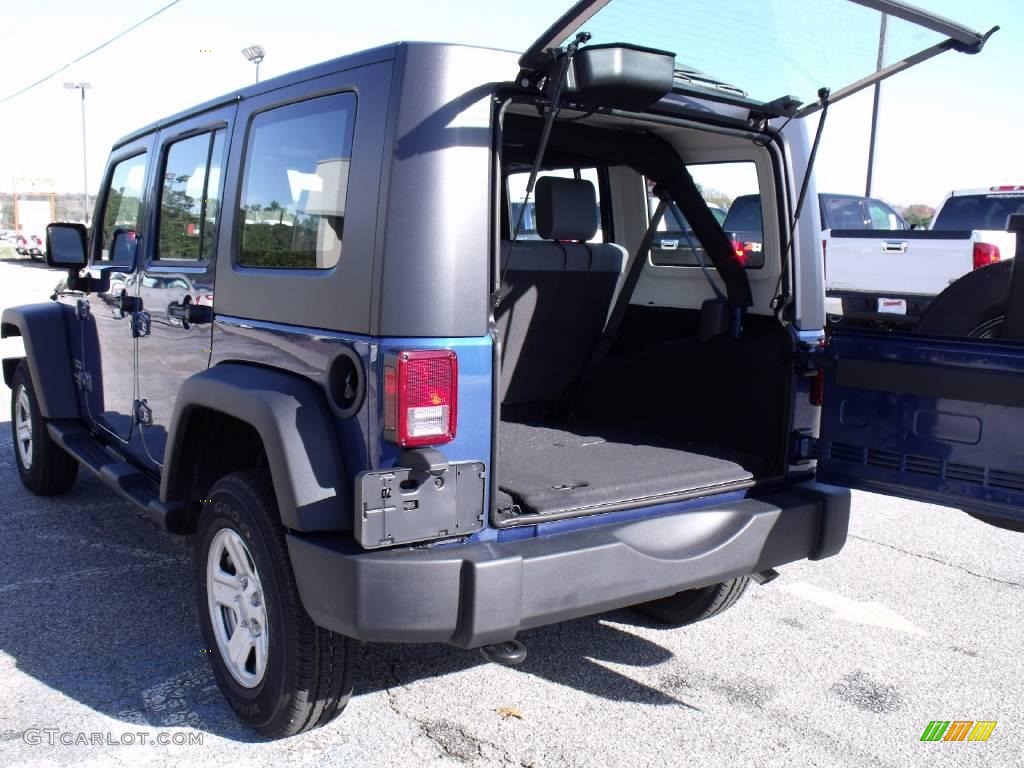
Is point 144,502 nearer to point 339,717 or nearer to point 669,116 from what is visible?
point 339,717

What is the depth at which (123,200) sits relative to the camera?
15.5ft

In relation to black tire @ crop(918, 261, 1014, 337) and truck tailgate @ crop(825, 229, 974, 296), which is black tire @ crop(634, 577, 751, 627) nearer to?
black tire @ crop(918, 261, 1014, 337)

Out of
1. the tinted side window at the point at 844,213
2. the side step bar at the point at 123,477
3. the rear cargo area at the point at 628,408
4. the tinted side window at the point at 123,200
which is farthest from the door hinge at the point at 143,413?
the tinted side window at the point at 844,213

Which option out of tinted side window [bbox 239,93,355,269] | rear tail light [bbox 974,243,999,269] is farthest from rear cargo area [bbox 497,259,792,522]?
rear tail light [bbox 974,243,999,269]

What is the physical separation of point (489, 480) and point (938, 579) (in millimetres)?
2960

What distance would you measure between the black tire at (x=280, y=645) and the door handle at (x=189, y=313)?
715 mm

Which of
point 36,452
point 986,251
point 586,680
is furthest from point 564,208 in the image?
A: point 986,251

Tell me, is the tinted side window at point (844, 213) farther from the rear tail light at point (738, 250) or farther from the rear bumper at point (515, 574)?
the rear bumper at point (515, 574)

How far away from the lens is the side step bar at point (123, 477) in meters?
3.53

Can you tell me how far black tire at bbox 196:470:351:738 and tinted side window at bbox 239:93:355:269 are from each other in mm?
742

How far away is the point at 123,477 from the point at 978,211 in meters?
11.5

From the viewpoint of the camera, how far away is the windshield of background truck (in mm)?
11789

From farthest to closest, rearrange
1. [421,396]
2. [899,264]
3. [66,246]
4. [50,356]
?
[899,264], [50,356], [66,246], [421,396]

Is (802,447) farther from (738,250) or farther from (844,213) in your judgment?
(844,213)
